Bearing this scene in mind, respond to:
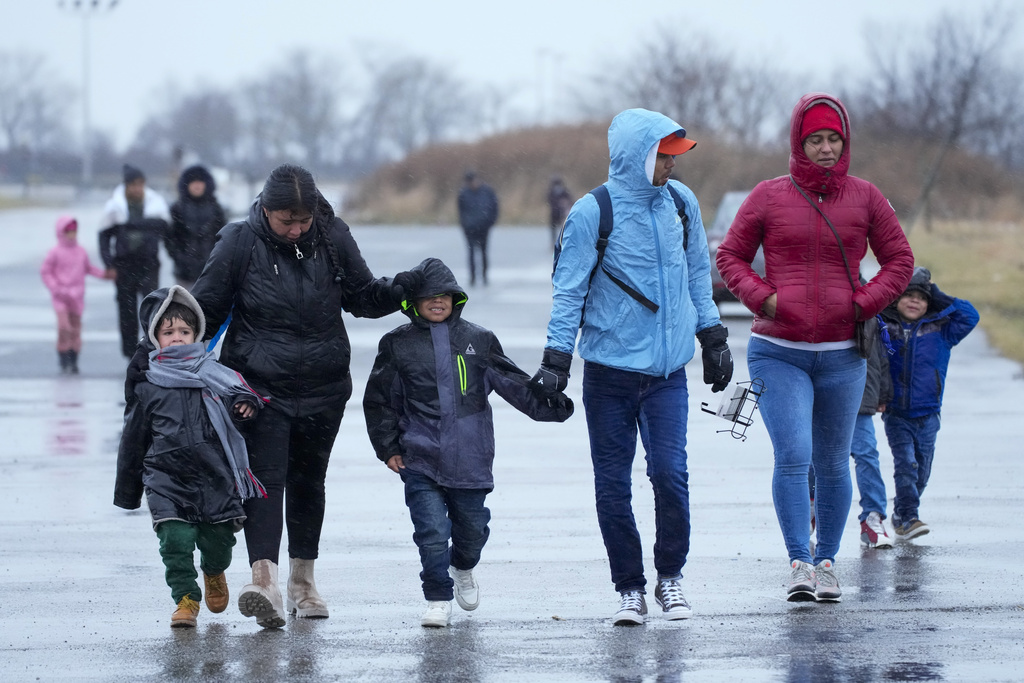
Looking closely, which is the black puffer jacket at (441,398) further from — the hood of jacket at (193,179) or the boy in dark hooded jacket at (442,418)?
the hood of jacket at (193,179)

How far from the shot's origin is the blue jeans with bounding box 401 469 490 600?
5508 mm

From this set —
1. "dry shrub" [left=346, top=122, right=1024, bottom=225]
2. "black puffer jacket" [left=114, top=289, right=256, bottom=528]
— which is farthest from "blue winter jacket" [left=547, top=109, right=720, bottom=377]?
"dry shrub" [left=346, top=122, right=1024, bottom=225]

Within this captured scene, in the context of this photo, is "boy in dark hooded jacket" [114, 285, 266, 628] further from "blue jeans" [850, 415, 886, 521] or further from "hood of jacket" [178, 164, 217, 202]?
"hood of jacket" [178, 164, 217, 202]

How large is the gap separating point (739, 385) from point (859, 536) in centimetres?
160

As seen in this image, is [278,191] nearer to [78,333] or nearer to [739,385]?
[739,385]

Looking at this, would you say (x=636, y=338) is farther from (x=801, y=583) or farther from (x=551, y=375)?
(x=801, y=583)

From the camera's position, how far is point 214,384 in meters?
5.41

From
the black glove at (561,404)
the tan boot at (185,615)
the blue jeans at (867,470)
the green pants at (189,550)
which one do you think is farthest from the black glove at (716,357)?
the tan boot at (185,615)

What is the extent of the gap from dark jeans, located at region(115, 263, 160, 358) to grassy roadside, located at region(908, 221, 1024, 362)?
327 inches

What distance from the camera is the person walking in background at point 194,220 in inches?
459

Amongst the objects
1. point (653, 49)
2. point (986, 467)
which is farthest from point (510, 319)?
point (653, 49)

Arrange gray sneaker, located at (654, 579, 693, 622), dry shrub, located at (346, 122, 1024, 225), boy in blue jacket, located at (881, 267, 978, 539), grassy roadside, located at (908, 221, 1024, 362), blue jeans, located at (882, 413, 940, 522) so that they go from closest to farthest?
gray sneaker, located at (654, 579, 693, 622) < blue jeans, located at (882, 413, 940, 522) < boy in blue jacket, located at (881, 267, 978, 539) < grassy roadside, located at (908, 221, 1024, 362) < dry shrub, located at (346, 122, 1024, 225)

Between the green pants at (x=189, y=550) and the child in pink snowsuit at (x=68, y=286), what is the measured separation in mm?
8158

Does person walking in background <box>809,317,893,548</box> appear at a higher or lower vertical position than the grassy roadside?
higher
